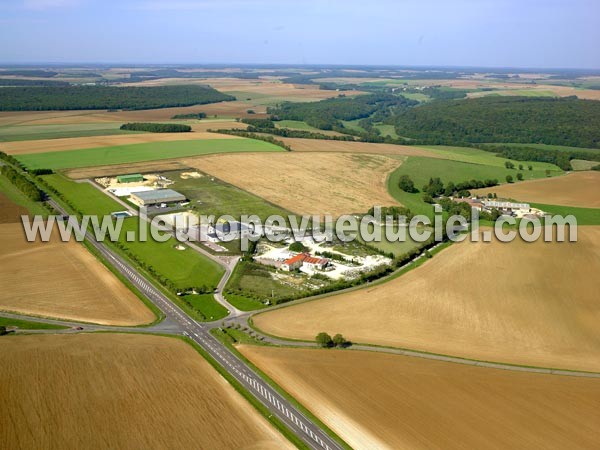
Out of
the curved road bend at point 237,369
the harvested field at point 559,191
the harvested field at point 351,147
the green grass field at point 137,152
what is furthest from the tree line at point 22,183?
the harvested field at point 559,191

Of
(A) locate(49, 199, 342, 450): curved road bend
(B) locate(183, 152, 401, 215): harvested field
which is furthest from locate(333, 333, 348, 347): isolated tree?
(B) locate(183, 152, 401, 215): harvested field

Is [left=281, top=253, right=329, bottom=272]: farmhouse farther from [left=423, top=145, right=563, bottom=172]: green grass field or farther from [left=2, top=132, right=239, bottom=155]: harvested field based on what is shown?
[left=2, top=132, right=239, bottom=155]: harvested field

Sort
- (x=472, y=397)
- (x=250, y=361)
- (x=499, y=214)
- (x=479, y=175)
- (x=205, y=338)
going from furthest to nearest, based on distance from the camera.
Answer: (x=479, y=175)
(x=499, y=214)
(x=205, y=338)
(x=250, y=361)
(x=472, y=397)

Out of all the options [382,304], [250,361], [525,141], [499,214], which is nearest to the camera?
[250,361]

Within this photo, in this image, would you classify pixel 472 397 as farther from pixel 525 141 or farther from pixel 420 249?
pixel 525 141

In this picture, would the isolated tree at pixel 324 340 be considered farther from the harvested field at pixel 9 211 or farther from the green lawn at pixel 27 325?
the harvested field at pixel 9 211

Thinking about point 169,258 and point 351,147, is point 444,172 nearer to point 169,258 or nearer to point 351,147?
point 351,147

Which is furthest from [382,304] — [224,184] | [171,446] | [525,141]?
[525,141]
